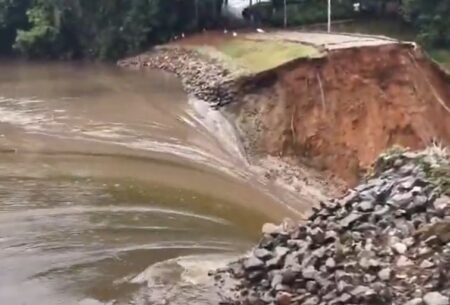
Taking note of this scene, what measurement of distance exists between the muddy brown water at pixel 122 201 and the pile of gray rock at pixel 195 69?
0.57m

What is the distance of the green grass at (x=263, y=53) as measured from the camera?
61.0 ft

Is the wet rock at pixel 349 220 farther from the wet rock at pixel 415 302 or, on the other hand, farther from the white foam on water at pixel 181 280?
the wet rock at pixel 415 302

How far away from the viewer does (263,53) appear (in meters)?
21.2

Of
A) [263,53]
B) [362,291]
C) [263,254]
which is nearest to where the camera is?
[362,291]

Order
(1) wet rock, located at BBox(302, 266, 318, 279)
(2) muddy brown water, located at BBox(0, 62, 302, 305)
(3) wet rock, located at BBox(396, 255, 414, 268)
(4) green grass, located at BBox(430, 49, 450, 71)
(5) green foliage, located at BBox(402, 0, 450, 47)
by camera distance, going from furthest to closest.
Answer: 1. (5) green foliage, located at BBox(402, 0, 450, 47)
2. (4) green grass, located at BBox(430, 49, 450, 71)
3. (2) muddy brown water, located at BBox(0, 62, 302, 305)
4. (1) wet rock, located at BBox(302, 266, 318, 279)
5. (3) wet rock, located at BBox(396, 255, 414, 268)

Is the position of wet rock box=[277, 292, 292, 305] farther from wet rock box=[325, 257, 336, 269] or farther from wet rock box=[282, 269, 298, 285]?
wet rock box=[325, 257, 336, 269]

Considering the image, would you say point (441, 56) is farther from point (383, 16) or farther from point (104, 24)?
point (104, 24)

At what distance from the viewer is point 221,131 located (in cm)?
1784

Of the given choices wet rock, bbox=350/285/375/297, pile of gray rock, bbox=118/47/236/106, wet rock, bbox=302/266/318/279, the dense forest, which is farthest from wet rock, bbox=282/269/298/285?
the dense forest

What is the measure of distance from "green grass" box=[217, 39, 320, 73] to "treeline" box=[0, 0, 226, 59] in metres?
7.70

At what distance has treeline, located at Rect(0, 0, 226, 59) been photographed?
32250 mm

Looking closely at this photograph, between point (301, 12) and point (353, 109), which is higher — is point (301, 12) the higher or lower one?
the higher one

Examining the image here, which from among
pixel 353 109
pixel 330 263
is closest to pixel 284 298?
pixel 330 263

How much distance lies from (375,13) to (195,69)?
12.5 meters
